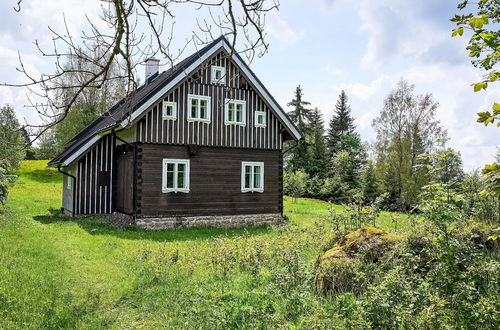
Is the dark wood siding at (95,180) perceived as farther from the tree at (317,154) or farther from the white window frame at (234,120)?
the tree at (317,154)

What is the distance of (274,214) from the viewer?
17.6 meters

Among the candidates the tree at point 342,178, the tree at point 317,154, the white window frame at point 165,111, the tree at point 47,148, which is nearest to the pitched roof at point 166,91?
the white window frame at point 165,111

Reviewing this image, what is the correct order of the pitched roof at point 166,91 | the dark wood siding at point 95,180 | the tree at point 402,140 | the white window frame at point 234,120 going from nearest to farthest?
the pitched roof at point 166,91
the white window frame at point 234,120
the dark wood siding at point 95,180
the tree at point 402,140

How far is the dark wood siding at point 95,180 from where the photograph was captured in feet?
55.2

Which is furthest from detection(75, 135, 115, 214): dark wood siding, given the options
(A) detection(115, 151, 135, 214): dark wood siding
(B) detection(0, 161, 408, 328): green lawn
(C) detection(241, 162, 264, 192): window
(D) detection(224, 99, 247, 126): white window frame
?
(C) detection(241, 162, 264, 192): window

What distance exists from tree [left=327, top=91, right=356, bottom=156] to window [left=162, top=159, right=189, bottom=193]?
34.2 meters

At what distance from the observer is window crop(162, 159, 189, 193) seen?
50.2ft

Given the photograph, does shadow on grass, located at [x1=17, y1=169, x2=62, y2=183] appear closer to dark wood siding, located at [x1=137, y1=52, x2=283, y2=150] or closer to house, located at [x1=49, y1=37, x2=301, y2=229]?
house, located at [x1=49, y1=37, x2=301, y2=229]

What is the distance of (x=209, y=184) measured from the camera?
16.2 meters

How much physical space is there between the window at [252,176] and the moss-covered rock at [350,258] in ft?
33.5

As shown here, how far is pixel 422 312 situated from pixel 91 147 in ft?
50.8

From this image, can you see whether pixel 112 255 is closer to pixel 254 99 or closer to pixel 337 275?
pixel 337 275

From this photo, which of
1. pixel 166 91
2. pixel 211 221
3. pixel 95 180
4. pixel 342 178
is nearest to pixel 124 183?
pixel 95 180

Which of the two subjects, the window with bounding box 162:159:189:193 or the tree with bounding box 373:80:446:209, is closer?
the window with bounding box 162:159:189:193
